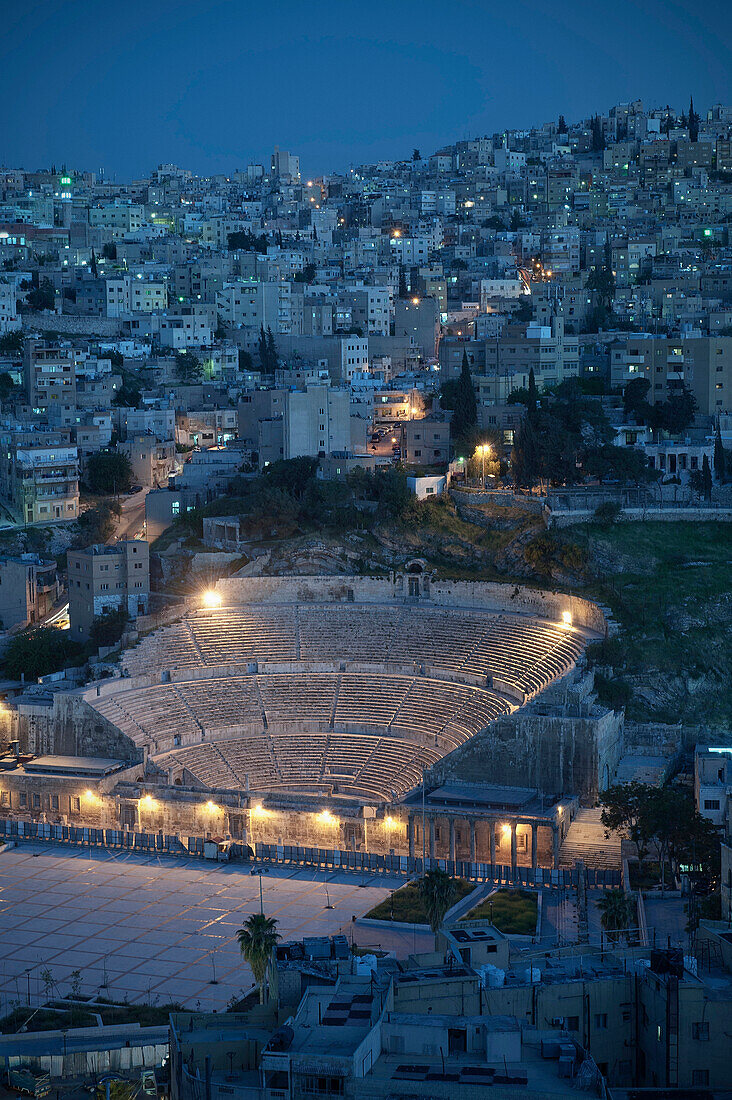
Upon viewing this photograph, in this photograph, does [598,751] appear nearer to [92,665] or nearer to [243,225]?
[92,665]

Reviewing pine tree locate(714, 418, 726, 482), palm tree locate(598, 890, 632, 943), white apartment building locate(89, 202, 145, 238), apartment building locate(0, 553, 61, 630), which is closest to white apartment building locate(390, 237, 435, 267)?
white apartment building locate(89, 202, 145, 238)

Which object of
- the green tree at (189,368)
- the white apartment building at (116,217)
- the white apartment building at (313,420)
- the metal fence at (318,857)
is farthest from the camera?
the white apartment building at (116,217)

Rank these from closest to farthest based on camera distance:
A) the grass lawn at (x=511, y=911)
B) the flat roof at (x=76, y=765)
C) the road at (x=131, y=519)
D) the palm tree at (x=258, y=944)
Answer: the palm tree at (x=258, y=944) < the grass lawn at (x=511, y=911) < the flat roof at (x=76, y=765) < the road at (x=131, y=519)

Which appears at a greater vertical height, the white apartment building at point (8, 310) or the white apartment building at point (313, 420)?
the white apartment building at point (8, 310)

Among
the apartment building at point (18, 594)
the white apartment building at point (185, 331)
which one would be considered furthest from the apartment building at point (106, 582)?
the white apartment building at point (185, 331)

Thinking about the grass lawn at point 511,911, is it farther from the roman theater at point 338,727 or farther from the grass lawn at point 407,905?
the roman theater at point 338,727

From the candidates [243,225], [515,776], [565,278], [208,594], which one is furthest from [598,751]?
[243,225]

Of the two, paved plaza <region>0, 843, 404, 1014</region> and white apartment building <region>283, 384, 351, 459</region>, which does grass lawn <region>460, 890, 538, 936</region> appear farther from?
white apartment building <region>283, 384, 351, 459</region>
